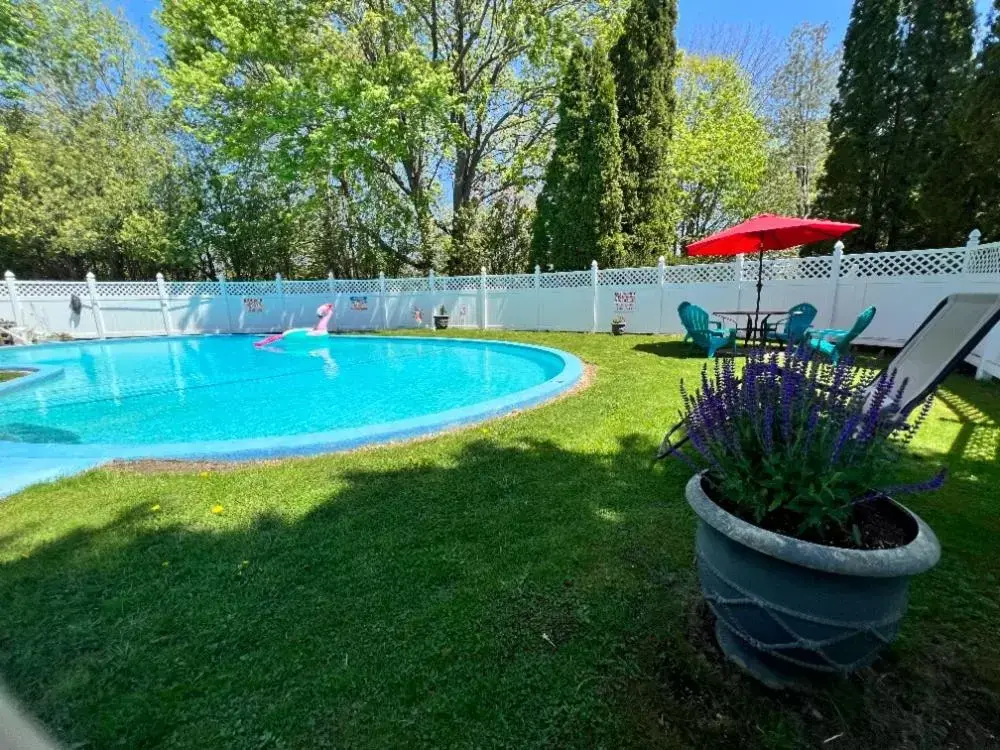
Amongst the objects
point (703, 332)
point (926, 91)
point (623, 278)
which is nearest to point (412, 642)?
point (703, 332)

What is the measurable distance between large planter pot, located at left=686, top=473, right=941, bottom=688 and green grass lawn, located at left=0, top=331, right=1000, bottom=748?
0.22 metres

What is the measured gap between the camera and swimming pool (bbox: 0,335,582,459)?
4.21 meters

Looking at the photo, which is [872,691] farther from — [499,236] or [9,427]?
[499,236]

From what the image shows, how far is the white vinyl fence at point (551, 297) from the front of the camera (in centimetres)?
805

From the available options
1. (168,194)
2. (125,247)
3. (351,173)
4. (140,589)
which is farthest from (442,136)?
(140,589)

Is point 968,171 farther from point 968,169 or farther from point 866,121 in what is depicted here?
point 866,121

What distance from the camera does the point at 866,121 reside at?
39.6 feet

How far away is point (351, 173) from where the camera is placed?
17766 mm

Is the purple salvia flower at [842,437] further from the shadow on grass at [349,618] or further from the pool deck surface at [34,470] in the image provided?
the pool deck surface at [34,470]

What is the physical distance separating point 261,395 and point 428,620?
21.3 feet

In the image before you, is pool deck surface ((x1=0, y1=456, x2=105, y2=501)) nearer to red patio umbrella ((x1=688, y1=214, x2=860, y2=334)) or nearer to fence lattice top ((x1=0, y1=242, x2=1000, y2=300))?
red patio umbrella ((x1=688, y1=214, x2=860, y2=334))

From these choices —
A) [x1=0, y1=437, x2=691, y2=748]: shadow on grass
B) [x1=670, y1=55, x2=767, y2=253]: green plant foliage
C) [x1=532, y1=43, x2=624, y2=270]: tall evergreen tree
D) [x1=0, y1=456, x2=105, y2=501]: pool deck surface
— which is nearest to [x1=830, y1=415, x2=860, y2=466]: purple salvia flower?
[x1=0, y1=437, x2=691, y2=748]: shadow on grass

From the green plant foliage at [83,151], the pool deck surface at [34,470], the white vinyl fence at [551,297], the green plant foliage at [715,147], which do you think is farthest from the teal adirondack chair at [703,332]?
the green plant foliage at [83,151]

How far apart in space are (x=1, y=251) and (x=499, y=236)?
64.6 feet
